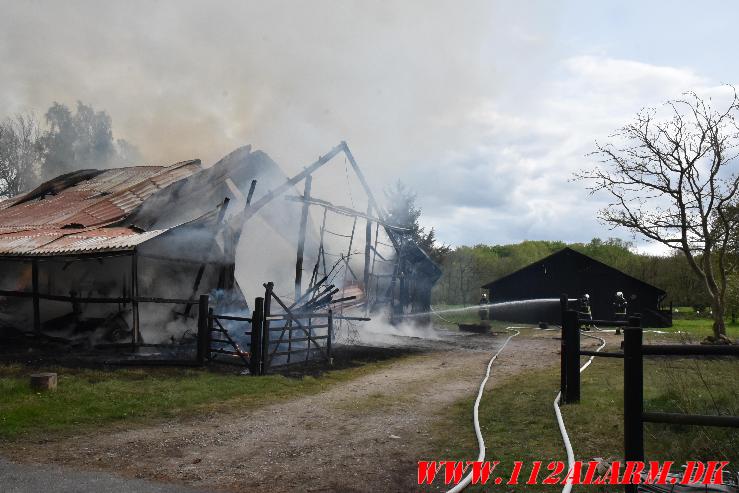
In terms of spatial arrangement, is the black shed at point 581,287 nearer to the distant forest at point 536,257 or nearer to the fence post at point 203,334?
the distant forest at point 536,257

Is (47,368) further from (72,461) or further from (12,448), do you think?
(72,461)

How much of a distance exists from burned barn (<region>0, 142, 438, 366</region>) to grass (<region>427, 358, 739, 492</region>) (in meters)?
5.63

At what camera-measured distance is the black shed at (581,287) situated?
119ft

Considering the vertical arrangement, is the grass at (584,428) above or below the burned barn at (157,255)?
below

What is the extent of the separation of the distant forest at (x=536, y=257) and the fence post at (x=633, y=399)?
44.8 metres

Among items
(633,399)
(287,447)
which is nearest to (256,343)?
(287,447)

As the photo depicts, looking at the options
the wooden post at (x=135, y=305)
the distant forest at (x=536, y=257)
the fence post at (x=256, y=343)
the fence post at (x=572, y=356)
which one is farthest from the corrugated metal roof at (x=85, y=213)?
the distant forest at (x=536, y=257)

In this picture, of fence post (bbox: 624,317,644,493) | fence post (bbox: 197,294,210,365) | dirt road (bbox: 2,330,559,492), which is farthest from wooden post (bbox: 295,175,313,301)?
fence post (bbox: 624,317,644,493)

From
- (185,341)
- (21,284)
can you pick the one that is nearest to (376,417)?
(185,341)

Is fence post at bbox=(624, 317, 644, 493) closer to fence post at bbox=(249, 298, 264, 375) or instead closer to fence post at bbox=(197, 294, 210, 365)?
fence post at bbox=(249, 298, 264, 375)

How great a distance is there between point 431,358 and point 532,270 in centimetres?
2617

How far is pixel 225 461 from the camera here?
5895mm

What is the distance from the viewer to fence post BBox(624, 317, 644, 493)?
379 centimetres

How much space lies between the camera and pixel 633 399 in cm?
385
